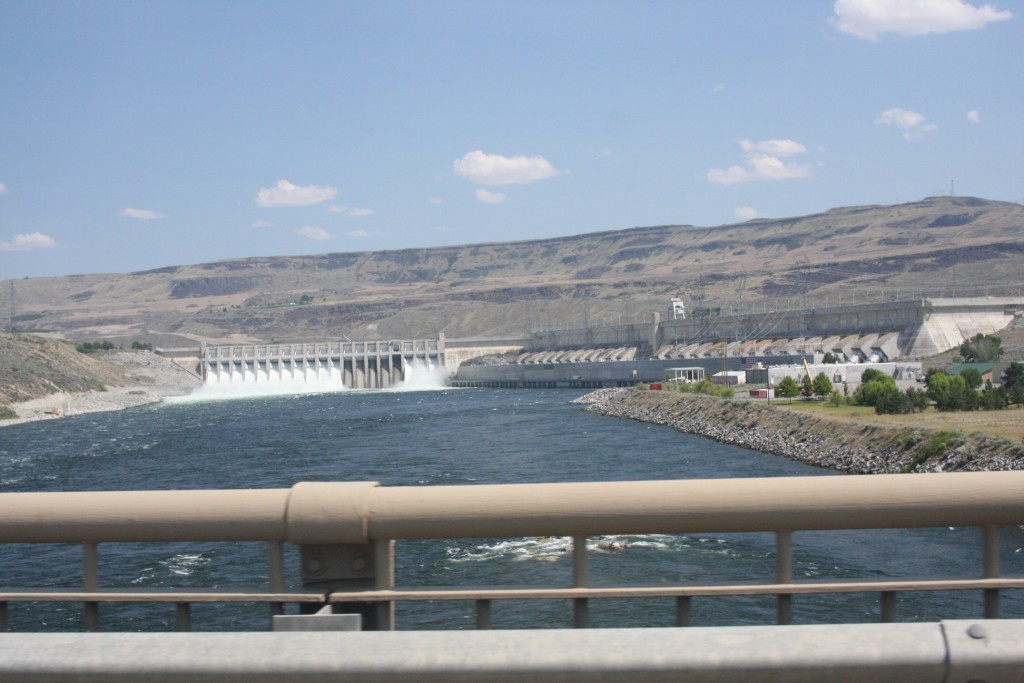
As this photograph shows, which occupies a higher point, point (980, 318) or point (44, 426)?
point (980, 318)

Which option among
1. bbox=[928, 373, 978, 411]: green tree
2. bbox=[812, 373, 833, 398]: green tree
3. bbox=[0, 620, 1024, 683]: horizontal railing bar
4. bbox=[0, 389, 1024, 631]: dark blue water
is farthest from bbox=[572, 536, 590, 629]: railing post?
bbox=[812, 373, 833, 398]: green tree

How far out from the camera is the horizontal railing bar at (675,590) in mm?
4012

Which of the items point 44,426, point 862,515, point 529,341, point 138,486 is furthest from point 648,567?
point 529,341

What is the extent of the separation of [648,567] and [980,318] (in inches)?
3088

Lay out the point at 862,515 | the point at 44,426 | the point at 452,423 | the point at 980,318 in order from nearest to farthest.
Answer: the point at 862,515 → the point at 452,423 → the point at 44,426 → the point at 980,318

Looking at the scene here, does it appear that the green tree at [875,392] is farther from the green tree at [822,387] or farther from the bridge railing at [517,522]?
the bridge railing at [517,522]

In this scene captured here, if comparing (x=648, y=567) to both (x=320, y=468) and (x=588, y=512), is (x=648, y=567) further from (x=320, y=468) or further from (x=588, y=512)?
(x=320, y=468)

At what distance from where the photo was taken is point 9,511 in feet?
14.0

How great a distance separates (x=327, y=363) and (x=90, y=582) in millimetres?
131131

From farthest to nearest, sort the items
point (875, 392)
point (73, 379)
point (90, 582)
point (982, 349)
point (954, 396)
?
point (73, 379), point (982, 349), point (875, 392), point (954, 396), point (90, 582)

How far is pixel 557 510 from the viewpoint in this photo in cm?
408

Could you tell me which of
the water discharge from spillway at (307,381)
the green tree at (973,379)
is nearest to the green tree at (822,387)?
the green tree at (973,379)

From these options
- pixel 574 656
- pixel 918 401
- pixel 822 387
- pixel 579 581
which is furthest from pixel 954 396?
pixel 574 656

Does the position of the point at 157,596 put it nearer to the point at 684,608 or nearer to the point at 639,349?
the point at 684,608
